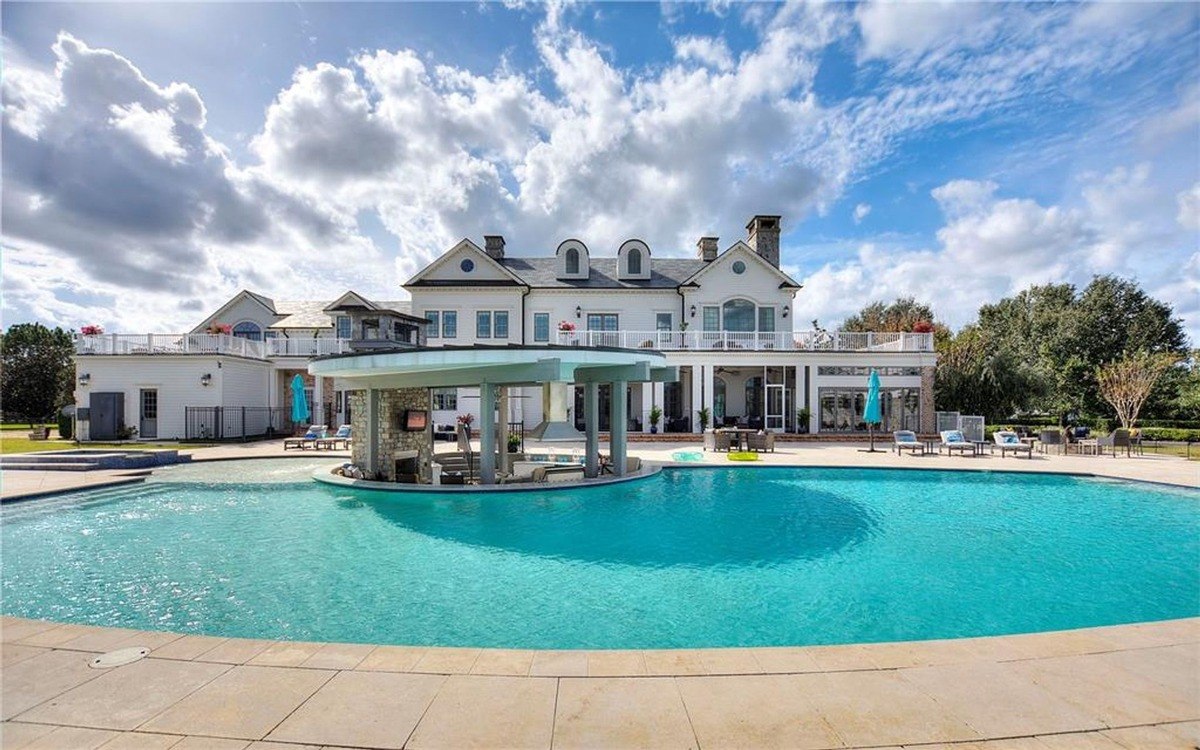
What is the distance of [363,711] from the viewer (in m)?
3.16

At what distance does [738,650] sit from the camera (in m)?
4.03

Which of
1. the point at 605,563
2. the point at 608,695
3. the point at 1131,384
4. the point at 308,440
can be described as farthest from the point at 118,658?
the point at 1131,384

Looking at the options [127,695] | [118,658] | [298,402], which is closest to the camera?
[127,695]

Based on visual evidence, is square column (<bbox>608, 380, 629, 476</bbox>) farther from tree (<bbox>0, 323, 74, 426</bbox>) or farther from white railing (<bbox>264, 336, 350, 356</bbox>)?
tree (<bbox>0, 323, 74, 426</bbox>)

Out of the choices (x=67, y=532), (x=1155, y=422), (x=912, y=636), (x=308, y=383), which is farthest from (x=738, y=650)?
(x=1155, y=422)

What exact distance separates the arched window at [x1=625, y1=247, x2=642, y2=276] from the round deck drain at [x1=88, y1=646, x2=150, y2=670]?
1008 inches

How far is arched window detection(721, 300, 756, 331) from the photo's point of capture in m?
26.7

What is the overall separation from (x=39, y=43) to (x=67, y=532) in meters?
9.53

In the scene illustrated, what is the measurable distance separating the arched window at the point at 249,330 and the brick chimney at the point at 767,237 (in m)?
29.5

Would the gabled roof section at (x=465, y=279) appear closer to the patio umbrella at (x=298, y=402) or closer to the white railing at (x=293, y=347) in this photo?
the white railing at (x=293, y=347)

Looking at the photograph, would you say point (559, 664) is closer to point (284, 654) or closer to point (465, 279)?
point (284, 654)

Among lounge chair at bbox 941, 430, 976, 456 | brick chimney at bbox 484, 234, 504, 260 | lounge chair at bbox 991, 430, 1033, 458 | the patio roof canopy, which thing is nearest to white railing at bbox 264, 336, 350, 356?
brick chimney at bbox 484, 234, 504, 260

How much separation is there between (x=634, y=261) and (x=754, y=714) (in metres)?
26.1

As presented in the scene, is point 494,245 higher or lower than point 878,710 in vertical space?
higher
